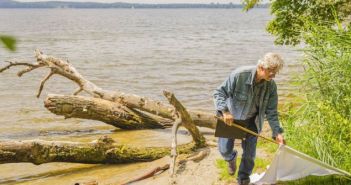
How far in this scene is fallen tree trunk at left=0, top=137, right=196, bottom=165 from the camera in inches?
305

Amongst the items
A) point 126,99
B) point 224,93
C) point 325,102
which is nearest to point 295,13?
point 126,99

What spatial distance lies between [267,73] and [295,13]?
220 inches

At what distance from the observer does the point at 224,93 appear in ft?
17.6

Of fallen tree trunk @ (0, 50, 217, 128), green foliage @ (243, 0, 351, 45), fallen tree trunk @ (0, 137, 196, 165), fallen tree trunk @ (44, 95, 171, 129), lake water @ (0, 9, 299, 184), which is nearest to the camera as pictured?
fallen tree trunk @ (0, 137, 196, 165)

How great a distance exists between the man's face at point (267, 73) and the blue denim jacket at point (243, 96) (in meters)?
0.20

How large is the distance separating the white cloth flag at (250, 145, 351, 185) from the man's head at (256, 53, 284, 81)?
0.97 m

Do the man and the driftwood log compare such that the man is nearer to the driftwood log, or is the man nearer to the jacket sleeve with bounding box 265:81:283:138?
the jacket sleeve with bounding box 265:81:283:138

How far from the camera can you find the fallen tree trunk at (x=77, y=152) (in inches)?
305

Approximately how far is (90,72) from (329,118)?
1777 centimetres

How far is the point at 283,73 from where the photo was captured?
69.6 feet

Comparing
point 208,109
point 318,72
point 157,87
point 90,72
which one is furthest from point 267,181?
point 90,72

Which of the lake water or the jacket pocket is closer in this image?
the jacket pocket

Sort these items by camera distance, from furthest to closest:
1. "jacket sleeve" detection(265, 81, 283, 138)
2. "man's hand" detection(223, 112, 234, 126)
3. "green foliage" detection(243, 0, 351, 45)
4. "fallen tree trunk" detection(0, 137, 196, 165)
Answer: "green foliage" detection(243, 0, 351, 45) < "fallen tree trunk" detection(0, 137, 196, 165) < "jacket sleeve" detection(265, 81, 283, 138) < "man's hand" detection(223, 112, 234, 126)

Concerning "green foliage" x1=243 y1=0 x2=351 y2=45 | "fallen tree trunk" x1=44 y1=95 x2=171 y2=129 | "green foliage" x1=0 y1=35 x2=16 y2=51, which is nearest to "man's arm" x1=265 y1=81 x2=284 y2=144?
"green foliage" x1=243 y1=0 x2=351 y2=45
